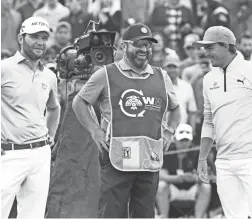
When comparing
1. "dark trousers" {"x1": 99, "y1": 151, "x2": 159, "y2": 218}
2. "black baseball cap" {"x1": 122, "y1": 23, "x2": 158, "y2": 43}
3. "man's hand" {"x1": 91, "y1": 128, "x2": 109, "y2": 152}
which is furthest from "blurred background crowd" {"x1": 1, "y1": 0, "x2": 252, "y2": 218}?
"dark trousers" {"x1": 99, "y1": 151, "x2": 159, "y2": 218}

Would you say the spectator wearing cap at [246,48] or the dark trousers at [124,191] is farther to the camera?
the spectator wearing cap at [246,48]

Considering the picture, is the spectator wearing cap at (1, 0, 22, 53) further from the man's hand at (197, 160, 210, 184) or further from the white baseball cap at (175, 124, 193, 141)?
the man's hand at (197, 160, 210, 184)

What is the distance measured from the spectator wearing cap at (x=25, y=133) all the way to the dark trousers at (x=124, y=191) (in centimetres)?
66

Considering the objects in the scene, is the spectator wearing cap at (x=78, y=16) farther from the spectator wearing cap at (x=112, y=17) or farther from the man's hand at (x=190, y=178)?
the man's hand at (x=190, y=178)

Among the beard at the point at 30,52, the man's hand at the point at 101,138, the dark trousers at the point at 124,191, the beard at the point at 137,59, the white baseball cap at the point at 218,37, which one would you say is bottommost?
the dark trousers at the point at 124,191

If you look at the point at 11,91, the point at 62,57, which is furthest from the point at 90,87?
the point at 62,57

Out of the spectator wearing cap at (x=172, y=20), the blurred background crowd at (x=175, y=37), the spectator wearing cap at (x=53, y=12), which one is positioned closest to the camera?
the blurred background crowd at (x=175, y=37)

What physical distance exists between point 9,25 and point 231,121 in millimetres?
7933

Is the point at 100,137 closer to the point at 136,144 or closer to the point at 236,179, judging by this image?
the point at 136,144

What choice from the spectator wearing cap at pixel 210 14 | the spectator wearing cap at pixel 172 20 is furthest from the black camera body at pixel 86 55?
the spectator wearing cap at pixel 172 20

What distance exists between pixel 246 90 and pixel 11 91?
2.28 metres

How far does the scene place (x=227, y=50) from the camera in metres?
7.73

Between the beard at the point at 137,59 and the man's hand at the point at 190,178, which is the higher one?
the beard at the point at 137,59

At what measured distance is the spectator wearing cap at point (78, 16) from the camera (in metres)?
14.9
